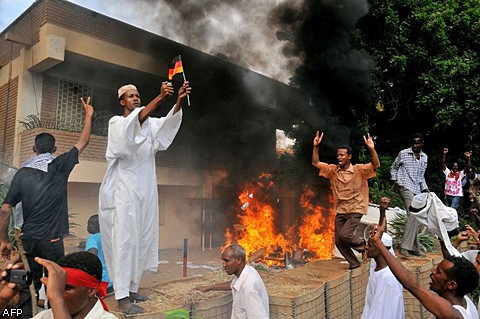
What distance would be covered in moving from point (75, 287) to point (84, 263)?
0.12 metres

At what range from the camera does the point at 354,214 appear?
18.9 feet

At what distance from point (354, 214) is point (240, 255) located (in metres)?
2.76

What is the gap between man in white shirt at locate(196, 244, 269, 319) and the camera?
3273mm

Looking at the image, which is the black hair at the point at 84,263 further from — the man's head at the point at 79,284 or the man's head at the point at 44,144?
the man's head at the point at 44,144

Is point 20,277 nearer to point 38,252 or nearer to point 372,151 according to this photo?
point 38,252

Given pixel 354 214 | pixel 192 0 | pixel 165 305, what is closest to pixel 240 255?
pixel 165 305

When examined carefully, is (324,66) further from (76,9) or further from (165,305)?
(165,305)

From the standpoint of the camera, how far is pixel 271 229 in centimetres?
1219

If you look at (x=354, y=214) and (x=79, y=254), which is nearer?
(x=79, y=254)

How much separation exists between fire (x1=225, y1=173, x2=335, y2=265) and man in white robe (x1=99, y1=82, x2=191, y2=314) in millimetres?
6673

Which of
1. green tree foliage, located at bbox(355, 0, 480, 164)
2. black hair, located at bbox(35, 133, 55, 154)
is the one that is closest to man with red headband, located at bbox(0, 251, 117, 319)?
black hair, located at bbox(35, 133, 55, 154)

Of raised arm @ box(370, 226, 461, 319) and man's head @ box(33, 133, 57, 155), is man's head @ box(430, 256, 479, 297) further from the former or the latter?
man's head @ box(33, 133, 57, 155)

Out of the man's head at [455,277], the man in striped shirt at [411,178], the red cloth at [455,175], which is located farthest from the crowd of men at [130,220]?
the red cloth at [455,175]

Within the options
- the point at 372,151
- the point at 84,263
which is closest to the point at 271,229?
the point at 372,151
